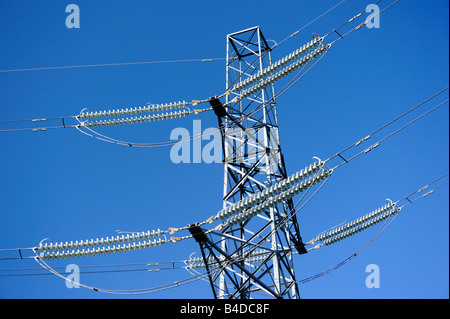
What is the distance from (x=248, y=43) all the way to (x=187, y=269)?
8.62m

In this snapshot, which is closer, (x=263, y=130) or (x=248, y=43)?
(x=263, y=130)

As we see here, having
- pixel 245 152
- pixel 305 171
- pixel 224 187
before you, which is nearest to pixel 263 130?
pixel 245 152

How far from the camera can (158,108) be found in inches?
810

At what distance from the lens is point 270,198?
1591 centimetres

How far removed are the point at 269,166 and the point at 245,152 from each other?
1.62 metres

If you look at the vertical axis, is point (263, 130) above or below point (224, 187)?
above

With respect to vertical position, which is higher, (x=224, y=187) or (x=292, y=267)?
(x=224, y=187)
